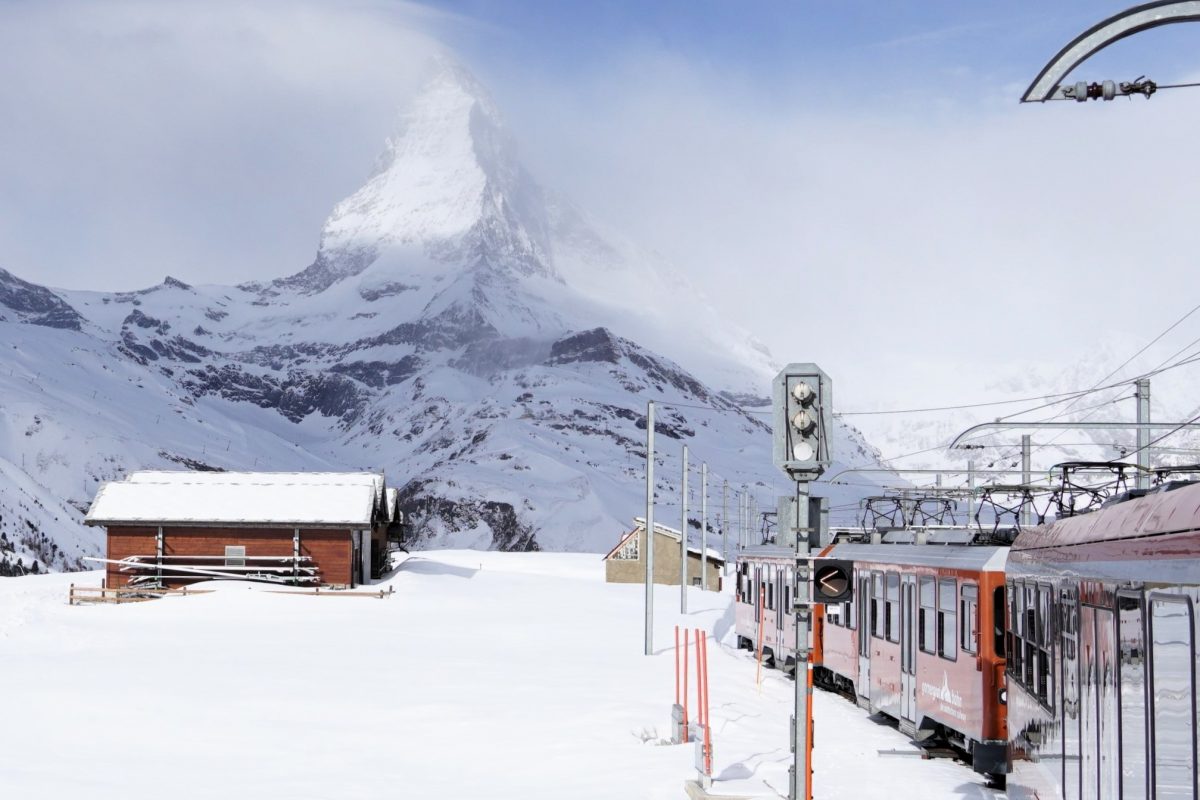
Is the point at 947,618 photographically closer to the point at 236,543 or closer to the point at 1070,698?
the point at 1070,698

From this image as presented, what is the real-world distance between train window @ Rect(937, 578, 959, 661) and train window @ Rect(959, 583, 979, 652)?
0.21 metres

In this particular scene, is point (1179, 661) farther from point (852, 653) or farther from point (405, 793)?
point (852, 653)

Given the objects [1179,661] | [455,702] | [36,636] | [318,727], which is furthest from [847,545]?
[36,636]

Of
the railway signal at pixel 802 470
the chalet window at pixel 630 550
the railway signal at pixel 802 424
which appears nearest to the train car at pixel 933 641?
the railway signal at pixel 802 470

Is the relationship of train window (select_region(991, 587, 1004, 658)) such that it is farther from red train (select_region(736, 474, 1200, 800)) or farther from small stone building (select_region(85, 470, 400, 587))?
small stone building (select_region(85, 470, 400, 587))

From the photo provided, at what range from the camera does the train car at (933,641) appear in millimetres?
16531

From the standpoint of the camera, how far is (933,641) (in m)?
19.0

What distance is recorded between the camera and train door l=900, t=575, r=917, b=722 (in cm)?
2009

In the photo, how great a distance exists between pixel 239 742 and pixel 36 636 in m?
18.3

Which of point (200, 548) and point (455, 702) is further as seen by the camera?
point (200, 548)

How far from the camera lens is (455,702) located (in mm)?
25953

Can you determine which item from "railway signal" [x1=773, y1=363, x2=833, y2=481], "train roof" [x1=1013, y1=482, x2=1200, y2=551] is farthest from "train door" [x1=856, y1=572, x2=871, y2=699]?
"train roof" [x1=1013, y1=482, x2=1200, y2=551]

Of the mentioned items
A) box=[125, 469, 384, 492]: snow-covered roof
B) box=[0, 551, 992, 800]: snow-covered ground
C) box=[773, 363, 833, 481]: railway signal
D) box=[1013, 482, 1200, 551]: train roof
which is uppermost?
box=[125, 469, 384, 492]: snow-covered roof


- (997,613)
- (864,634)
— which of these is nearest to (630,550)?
(864,634)
